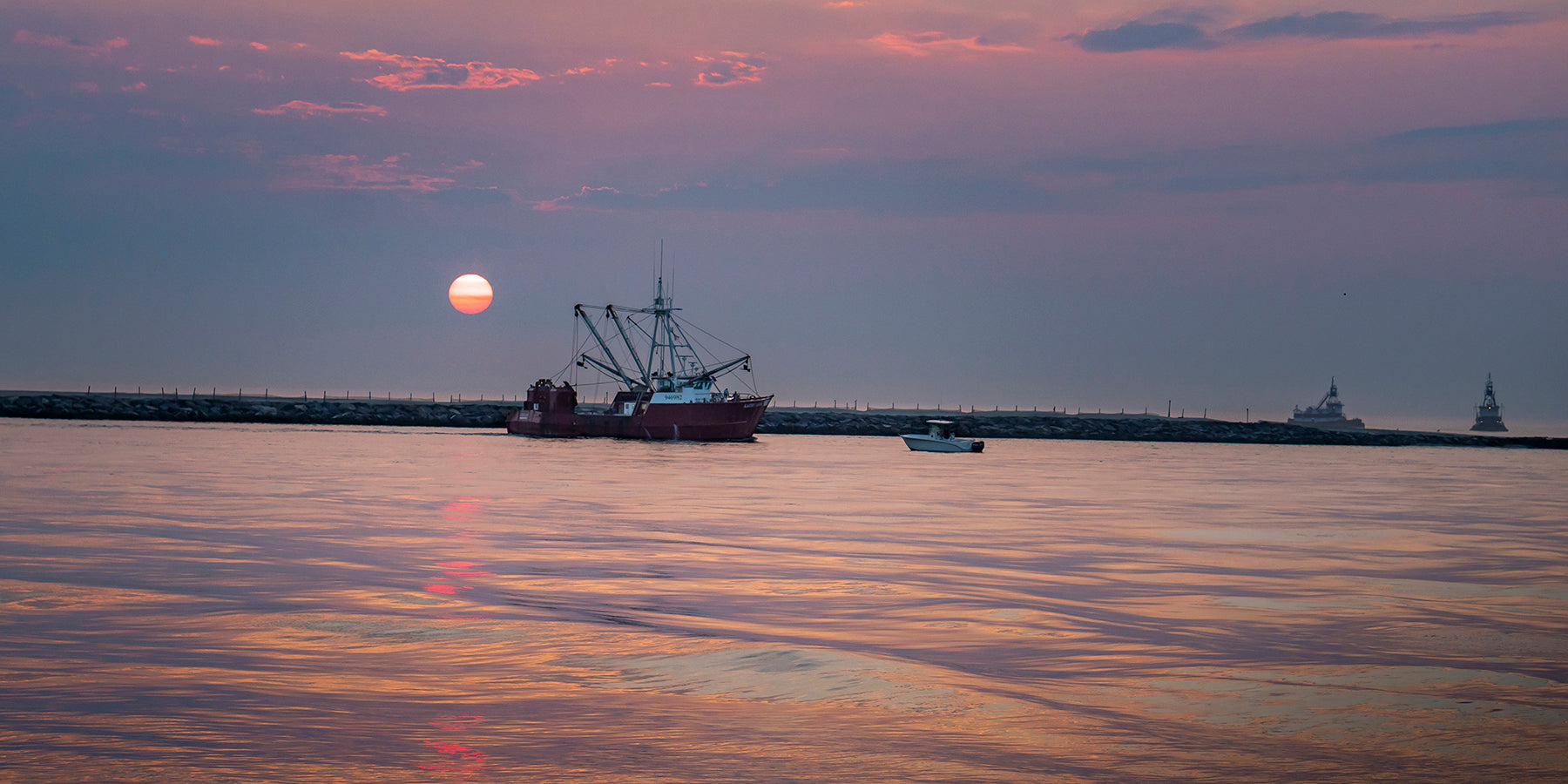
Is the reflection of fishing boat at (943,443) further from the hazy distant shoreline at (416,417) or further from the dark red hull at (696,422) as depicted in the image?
the hazy distant shoreline at (416,417)

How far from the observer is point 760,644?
672 inches

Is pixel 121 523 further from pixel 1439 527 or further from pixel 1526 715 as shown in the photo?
pixel 1439 527

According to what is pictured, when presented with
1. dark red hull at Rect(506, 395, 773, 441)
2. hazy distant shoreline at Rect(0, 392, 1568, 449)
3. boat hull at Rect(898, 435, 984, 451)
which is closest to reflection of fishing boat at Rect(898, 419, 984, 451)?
boat hull at Rect(898, 435, 984, 451)

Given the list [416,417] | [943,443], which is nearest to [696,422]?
[943,443]

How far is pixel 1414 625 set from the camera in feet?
64.5

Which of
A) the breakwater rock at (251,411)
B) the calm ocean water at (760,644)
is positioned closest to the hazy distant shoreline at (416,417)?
the breakwater rock at (251,411)

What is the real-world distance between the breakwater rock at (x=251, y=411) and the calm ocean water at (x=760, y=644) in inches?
5123

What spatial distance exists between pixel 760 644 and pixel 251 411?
6622 inches

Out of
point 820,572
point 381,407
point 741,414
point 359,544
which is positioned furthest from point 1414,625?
point 381,407

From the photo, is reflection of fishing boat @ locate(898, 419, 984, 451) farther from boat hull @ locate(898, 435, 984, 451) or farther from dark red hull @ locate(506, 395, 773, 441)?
dark red hull @ locate(506, 395, 773, 441)

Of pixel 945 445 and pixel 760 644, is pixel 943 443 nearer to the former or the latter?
pixel 945 445

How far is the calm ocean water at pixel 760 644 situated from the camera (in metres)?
11.4

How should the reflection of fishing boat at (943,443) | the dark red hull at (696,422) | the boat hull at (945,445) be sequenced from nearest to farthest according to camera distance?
the boat hull at (945,445) < the reflection of fishing boat at (943,443) < the dark red hull at (696,422)

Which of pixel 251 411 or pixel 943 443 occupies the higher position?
pixel 251 411
